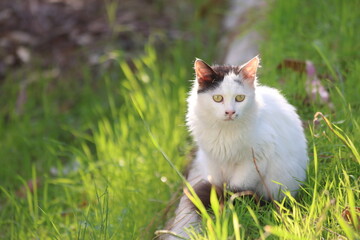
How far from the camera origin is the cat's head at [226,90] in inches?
86.1

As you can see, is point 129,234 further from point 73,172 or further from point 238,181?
point 73,172

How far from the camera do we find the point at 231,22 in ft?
17.0

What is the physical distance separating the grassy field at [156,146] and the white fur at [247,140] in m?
Answer: 0.10

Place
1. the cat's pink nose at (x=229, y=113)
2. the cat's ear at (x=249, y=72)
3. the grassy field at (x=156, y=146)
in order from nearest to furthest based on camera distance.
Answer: the grassy field at (x=156, y=146) → the cat's pink nose at (x=229, y=113) → the cat's ear at (x=249, y=72)

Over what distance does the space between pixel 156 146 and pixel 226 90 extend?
48 cm

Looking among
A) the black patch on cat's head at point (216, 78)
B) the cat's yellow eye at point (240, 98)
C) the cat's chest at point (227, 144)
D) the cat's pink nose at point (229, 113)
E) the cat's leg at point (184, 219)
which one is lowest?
the cat's leg at point (184, 219)

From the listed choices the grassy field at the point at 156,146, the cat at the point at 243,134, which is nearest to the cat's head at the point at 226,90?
the cat at the point at 243,134

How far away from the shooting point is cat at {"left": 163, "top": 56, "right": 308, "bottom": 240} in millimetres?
2215

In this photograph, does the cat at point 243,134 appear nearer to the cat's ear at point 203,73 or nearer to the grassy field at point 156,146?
the cat's ear at point 203,73

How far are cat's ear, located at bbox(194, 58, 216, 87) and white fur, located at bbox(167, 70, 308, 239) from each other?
0.18 feet

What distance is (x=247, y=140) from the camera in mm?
2240

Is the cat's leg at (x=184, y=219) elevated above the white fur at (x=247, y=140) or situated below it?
below

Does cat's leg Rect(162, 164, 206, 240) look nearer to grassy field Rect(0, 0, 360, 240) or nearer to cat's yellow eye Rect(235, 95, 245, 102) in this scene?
grassy field Rect(0, 0, 360, 240)

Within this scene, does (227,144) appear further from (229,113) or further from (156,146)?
(156,146)
